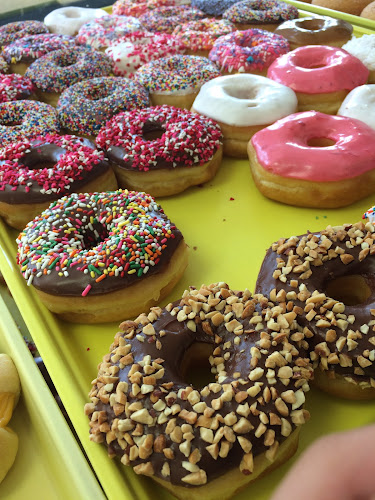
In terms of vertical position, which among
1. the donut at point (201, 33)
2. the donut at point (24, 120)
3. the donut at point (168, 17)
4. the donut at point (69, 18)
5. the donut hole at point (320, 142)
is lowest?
the donut hole at point (320, 142)

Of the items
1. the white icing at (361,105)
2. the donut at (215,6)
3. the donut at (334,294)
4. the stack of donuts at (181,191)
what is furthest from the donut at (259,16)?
the donut at (334,294)

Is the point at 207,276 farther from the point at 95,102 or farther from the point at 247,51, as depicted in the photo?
the point at 247,51

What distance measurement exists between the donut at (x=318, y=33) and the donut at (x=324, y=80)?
388 mm

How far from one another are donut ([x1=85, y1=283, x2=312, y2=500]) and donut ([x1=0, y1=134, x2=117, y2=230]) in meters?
0.81

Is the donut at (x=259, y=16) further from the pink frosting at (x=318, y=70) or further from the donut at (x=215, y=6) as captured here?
the pink frosting at (x=318, y=70)

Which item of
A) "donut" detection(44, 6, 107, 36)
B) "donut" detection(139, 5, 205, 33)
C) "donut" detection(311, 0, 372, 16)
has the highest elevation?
"donut" detection(44, 6, 107, 36)

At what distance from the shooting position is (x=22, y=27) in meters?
3.28

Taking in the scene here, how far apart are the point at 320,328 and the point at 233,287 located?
17.9 inches

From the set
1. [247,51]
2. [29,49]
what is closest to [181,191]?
[247,51]

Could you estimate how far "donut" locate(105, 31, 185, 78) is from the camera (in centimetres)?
282

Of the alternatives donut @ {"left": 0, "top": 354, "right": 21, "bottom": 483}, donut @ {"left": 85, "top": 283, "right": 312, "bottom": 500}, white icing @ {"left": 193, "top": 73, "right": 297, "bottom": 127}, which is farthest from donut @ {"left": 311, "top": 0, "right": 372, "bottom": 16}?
donut @ {"left": 0, "top": 354, "right": 21, "bottom": 483}

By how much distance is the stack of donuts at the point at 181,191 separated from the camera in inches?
40.6

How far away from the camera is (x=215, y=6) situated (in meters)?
3.38

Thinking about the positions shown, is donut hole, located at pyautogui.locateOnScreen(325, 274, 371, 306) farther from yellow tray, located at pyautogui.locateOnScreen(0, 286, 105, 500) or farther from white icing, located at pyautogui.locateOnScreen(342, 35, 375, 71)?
white icing, located at pyautogui.locateOnScreen(342, 35, 375, 71)
